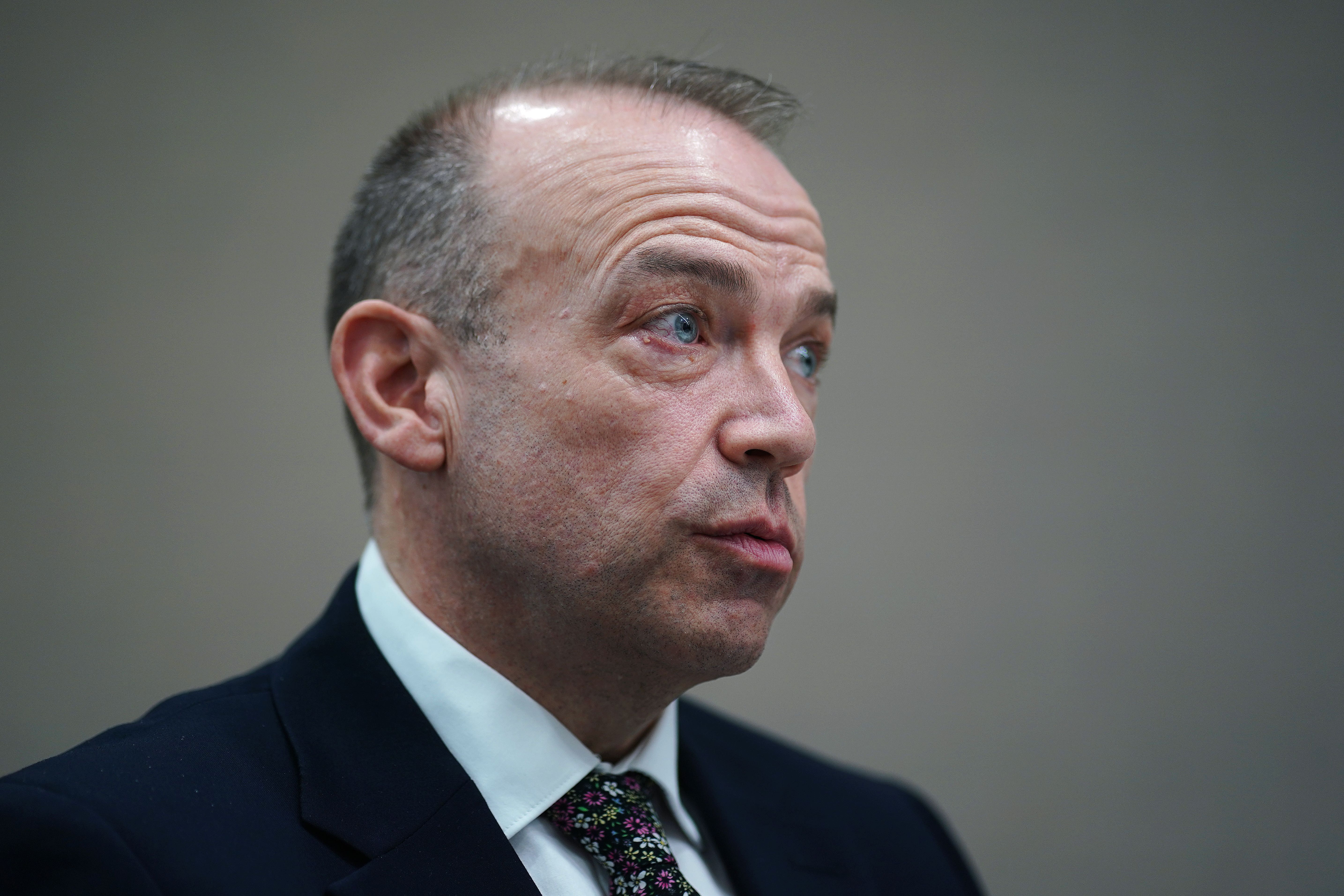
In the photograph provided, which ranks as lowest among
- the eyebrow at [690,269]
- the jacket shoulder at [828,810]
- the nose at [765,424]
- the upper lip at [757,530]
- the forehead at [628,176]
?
the jacket shoulder at [828,810]

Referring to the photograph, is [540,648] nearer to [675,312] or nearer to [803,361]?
[675,312]

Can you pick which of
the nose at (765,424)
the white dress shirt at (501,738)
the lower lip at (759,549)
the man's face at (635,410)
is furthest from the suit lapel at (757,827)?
the nose at (765,424)

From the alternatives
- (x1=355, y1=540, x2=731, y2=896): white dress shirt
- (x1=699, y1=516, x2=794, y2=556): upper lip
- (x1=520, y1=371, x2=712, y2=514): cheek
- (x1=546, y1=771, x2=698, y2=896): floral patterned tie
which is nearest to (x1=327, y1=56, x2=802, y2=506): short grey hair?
(x1=520, y1=371, x2=712, y2=514): cheek

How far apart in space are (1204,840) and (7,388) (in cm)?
328

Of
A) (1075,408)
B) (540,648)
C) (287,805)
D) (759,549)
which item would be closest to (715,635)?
(759,549)

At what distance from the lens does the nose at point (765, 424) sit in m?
1.38

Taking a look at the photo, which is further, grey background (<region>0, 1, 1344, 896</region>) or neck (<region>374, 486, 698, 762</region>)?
grey background (<region>0, 1, 1344, 896</region>)

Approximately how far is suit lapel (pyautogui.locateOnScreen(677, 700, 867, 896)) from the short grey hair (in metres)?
0.76

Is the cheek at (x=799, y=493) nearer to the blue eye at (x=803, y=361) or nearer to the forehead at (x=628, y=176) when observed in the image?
the blue eye at (x=803, y=361)

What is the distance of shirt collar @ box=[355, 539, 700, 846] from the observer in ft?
4.62

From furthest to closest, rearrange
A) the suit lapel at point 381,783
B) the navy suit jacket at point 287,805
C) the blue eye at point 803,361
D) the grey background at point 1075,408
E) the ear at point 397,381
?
1. the grey background at point 1075,408
2. the blue eye at point 803,361
3. the ear at point 397,381
4. the suit lapel at point 381,783
5. the navy suit jacket at point 287,805

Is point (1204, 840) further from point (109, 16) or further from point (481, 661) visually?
point (109, 16)

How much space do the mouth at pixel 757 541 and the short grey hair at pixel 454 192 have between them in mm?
427

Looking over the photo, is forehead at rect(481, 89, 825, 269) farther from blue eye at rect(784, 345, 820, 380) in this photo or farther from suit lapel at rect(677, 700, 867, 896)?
suit lapel at rect(677, 700, 867, 896)
